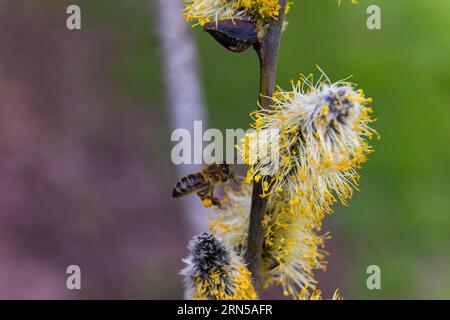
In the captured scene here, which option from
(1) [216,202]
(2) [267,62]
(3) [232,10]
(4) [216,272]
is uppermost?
(3) [232,10]

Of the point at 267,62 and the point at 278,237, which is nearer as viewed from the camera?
the point at 267,62

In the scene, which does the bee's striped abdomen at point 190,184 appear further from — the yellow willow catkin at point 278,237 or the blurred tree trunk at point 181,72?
the blurred tree trunk at point 181,72

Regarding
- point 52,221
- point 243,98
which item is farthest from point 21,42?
point 243,98

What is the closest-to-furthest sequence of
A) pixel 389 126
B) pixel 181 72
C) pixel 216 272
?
pixel 216 272 → pixel 181 72 → pixel 389 126

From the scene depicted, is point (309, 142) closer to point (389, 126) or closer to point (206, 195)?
point (206, 195)

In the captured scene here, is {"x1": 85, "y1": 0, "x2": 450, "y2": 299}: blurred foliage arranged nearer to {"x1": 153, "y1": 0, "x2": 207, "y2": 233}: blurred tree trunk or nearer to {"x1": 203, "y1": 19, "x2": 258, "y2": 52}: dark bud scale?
{"x1": 153, "y1": 0, "x2": 207, "y2": 233}: blurred tree trunk

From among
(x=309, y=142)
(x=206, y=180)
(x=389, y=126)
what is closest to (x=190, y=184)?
(x=206, y=180)

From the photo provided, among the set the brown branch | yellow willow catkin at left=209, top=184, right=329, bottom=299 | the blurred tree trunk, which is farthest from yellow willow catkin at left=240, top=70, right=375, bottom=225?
the blurred tree trunk
